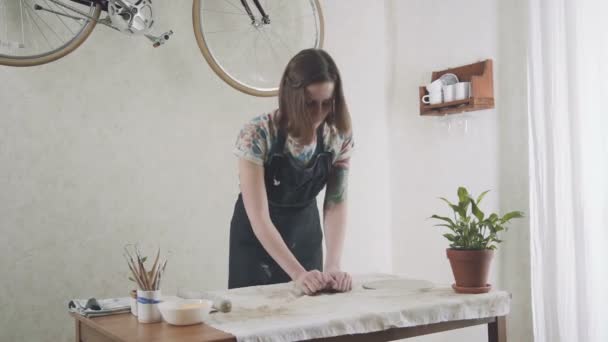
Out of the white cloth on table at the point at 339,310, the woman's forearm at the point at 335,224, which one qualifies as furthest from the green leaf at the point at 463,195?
the woman's forearm at the point at 335,224

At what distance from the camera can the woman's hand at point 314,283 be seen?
1914 millimetres

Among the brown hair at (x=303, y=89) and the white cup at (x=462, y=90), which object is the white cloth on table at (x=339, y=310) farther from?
the white cup at (x=462, y=90)

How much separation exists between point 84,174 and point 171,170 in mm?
424

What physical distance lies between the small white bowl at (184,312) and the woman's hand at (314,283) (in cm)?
44

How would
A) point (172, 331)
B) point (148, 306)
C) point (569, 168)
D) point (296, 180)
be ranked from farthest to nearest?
point (569, 168)
point (296, 180)
point (148, 306)
point (172, 331)

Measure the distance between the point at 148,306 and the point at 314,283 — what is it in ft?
1.74

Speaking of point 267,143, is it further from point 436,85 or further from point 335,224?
point 436,85

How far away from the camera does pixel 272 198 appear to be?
242cm

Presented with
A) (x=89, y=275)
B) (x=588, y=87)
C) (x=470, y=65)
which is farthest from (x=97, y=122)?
(x=588, y=87)

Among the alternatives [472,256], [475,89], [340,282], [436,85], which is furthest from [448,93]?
[340,282]

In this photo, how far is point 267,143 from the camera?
7.30 ft

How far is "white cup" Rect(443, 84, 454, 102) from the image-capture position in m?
3.36

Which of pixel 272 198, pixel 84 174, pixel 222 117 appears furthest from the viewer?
pixel 222 117

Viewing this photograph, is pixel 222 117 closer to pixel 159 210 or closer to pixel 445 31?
pixel 159 210
